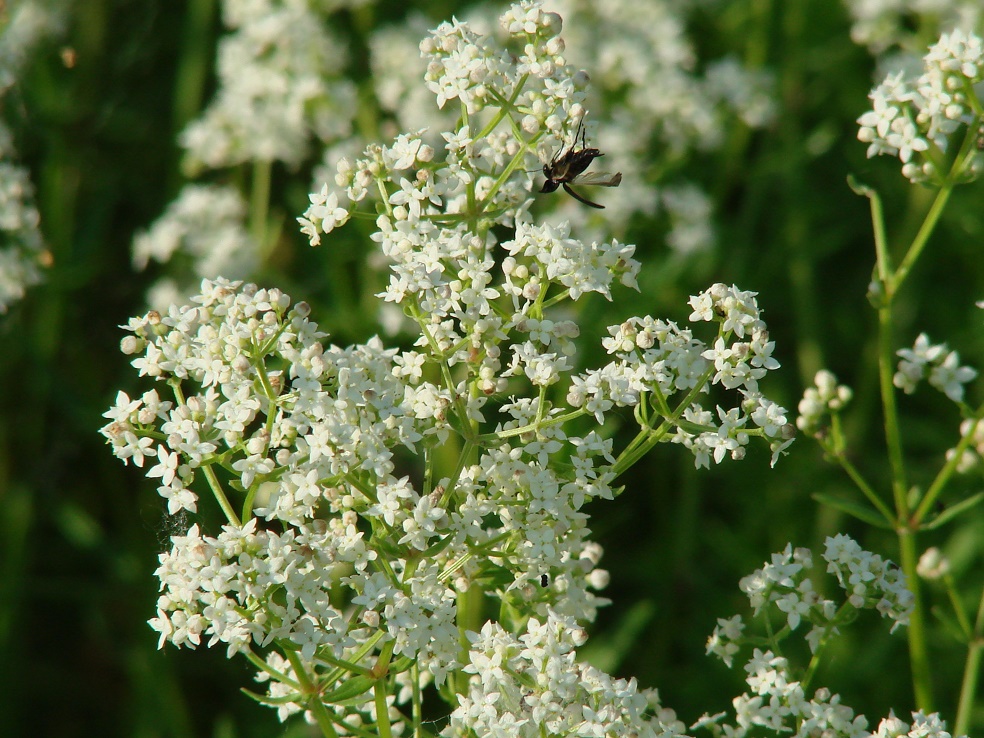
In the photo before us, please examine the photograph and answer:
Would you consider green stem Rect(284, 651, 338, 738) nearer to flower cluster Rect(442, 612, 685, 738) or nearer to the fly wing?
flower cluster Rect(442, 612, 685, 738)

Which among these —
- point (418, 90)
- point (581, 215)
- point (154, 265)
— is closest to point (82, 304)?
point (154, 265)

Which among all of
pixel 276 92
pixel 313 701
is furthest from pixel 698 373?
pixel 276 92

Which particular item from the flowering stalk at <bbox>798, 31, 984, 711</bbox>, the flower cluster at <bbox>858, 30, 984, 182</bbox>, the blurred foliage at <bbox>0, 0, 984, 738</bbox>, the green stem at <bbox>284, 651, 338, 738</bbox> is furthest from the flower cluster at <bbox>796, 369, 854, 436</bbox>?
the blurred foliage at <bbox>0, 0, 984, 738</bbox>

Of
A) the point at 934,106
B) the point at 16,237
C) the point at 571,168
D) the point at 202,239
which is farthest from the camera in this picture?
the point at 202,239

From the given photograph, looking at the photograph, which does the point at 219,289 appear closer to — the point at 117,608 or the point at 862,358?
the point at 117,608

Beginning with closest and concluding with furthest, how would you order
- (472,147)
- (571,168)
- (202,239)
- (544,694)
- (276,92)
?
(544,694), (472,147), (571,168), (202,239), (276,92)

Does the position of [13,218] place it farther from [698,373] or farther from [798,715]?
[798,715]

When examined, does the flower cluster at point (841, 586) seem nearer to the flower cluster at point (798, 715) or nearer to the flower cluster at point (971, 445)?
the flower cluster at point (798, 715)
